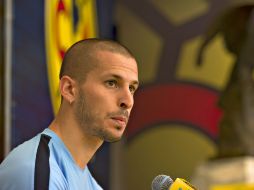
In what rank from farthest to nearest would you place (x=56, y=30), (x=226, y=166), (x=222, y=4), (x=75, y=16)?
(x=222, y=4) < (x=226, y=166) < (x=75, y=16) < (x=56, y=30)

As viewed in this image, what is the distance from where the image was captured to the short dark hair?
1036 mm

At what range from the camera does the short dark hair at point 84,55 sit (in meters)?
1.04

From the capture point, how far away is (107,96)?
1022 mm

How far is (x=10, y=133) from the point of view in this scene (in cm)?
187

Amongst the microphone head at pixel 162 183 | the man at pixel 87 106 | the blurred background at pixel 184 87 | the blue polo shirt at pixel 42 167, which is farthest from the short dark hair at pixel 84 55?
the blurred background at pixel 184 87

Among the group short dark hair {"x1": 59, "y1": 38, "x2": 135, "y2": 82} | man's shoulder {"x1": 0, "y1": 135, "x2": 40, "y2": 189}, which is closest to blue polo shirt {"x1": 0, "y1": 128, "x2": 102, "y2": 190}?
man's shoulder {"x1": 0, "y1": 135, "x2": 40, "y2": 189}

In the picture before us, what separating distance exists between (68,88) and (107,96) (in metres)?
0.08

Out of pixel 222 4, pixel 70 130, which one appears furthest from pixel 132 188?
pixel 70 130

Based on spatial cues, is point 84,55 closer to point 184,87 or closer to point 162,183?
point 162,183

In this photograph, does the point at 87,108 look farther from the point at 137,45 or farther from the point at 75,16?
the point at 137,45

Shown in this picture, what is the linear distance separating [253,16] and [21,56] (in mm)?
→ 2430

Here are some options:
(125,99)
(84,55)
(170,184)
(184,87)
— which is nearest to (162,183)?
(170,184)

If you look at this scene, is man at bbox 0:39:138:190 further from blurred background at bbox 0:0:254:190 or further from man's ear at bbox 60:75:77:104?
blurred background at bbox 0:0:254:190

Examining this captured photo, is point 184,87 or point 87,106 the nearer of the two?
point 87,106
